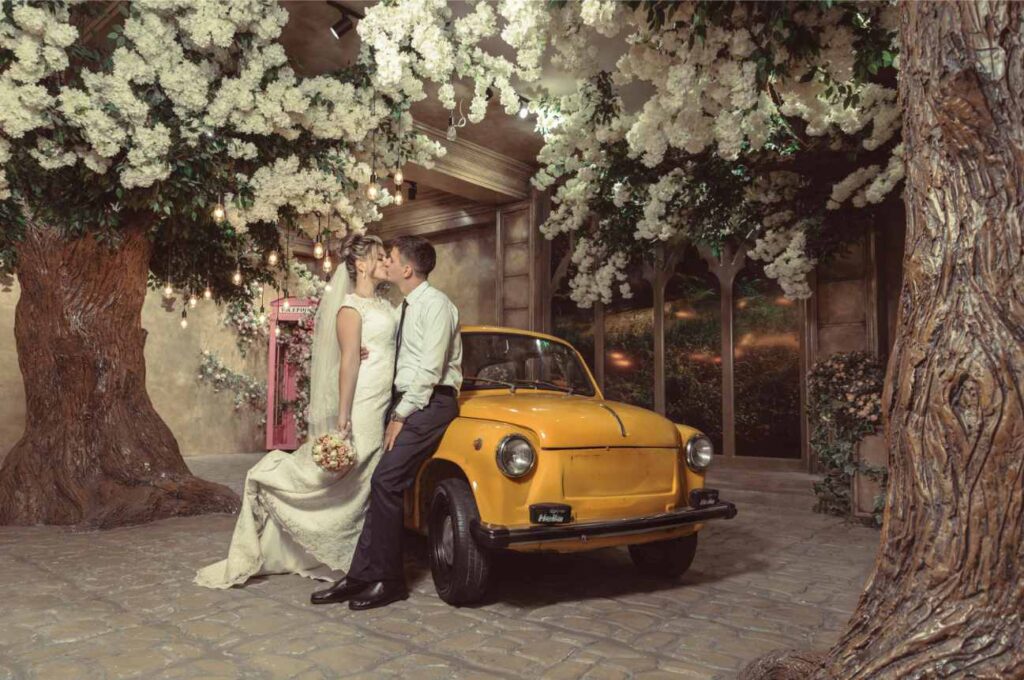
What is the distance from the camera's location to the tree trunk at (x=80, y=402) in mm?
6172

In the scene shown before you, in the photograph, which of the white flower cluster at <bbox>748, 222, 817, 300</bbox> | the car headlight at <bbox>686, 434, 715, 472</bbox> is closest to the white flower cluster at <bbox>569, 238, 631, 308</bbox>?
the white flower cluster at <bbox>748, 222, 817, 300</bbox>

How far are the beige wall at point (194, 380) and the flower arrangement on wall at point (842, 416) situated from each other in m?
9.64

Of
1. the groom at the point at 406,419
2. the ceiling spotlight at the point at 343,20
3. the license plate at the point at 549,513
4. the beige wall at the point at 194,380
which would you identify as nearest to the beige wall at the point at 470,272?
the beige wall at the point at 194,380

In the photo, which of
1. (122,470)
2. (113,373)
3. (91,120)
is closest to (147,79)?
(91,120)

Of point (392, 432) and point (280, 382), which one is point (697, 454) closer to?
point (392, 432)

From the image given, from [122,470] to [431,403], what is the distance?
155 inches

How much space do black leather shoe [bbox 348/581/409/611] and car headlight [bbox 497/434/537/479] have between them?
897 mm

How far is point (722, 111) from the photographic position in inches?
199

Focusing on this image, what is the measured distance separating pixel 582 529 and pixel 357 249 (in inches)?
80.8

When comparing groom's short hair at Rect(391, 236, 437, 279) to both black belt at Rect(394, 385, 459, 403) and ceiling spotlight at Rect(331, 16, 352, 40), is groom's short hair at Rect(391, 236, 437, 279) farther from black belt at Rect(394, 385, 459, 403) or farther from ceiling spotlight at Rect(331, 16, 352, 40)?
ceiling spotlight at Rect(331, 16, 352, 40)

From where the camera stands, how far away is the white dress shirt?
388 centimetres

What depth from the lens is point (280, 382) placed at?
40.5 ft

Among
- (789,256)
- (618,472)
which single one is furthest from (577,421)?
(789,256)

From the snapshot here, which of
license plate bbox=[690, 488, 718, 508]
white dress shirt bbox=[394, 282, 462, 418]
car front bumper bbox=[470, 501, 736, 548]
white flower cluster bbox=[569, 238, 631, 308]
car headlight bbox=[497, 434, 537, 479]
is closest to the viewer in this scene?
car front bumper bbox=[470, 501, 736, 548]
